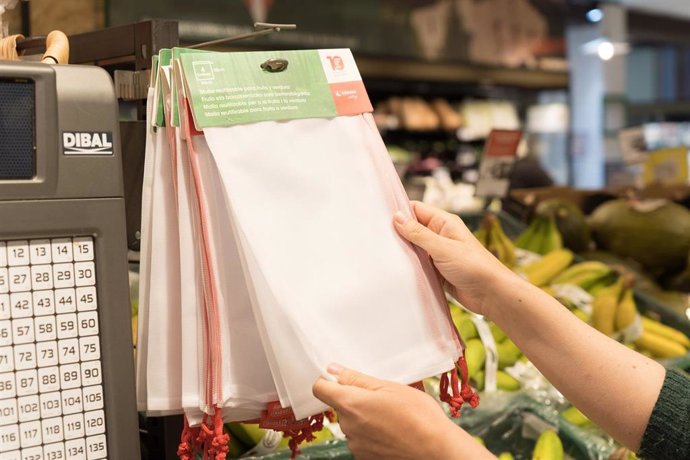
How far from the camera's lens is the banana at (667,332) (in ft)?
7.71

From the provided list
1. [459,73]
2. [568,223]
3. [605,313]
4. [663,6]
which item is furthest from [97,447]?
[663,6]

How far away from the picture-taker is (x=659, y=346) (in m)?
2.28

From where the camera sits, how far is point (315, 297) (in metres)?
0.99

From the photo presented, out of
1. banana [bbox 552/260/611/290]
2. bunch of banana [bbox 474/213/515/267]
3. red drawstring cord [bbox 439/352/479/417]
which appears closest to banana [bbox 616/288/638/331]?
banana [bbox 552/260/611/290]

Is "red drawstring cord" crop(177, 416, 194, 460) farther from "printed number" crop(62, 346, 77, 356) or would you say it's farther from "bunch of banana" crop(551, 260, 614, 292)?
"bunch of banana" crop(551, 260, 614, 292)

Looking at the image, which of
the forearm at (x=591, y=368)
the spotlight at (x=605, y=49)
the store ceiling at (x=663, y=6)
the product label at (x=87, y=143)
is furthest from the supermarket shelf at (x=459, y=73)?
the product label at (x=87, y=143)

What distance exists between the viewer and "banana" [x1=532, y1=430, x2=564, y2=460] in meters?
1.65

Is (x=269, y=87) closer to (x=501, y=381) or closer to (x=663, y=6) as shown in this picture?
(x=501, y=381)

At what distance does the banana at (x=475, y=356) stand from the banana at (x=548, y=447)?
260mm

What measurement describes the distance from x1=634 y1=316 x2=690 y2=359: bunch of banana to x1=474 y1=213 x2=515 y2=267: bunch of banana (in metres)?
0.44

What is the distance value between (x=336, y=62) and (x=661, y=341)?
5.15 ft

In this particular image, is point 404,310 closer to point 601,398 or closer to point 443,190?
point 601,398

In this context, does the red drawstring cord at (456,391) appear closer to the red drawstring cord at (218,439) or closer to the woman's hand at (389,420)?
the woman's hand at (389,420)

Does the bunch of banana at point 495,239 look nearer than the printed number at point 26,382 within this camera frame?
No
